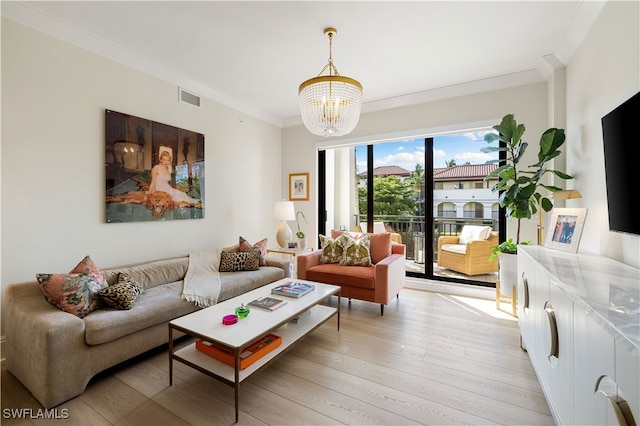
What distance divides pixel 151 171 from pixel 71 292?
1510 millimetres

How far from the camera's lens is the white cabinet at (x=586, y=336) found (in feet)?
2.54

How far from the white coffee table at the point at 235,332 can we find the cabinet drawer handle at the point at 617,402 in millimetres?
1512

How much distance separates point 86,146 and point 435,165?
4.12m

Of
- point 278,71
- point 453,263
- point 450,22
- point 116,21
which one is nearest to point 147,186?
point 116,21

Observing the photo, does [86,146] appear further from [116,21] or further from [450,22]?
[450,22]

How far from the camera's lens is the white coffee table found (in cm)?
163

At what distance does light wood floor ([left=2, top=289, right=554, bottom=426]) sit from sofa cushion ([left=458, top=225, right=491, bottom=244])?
5.09 feet

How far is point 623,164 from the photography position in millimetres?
1521

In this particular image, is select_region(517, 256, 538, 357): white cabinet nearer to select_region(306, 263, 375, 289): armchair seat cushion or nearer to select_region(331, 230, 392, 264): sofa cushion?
select_region(306, 263, 375, 289): armchair seat cushion

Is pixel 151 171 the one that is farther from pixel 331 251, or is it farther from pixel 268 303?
pixel 331 251

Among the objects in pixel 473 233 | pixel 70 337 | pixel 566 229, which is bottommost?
pixel 70 337

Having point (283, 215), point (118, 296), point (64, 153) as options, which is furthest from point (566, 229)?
point (64, 153)

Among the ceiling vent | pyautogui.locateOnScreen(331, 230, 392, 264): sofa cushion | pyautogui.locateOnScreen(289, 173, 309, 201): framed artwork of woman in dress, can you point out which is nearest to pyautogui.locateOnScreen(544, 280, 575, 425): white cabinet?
pyautogui.locateOnScreen(331, 230, 392, 264): sofa cushion

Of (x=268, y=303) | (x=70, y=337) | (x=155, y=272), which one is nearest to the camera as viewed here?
(x=70, y=337)
